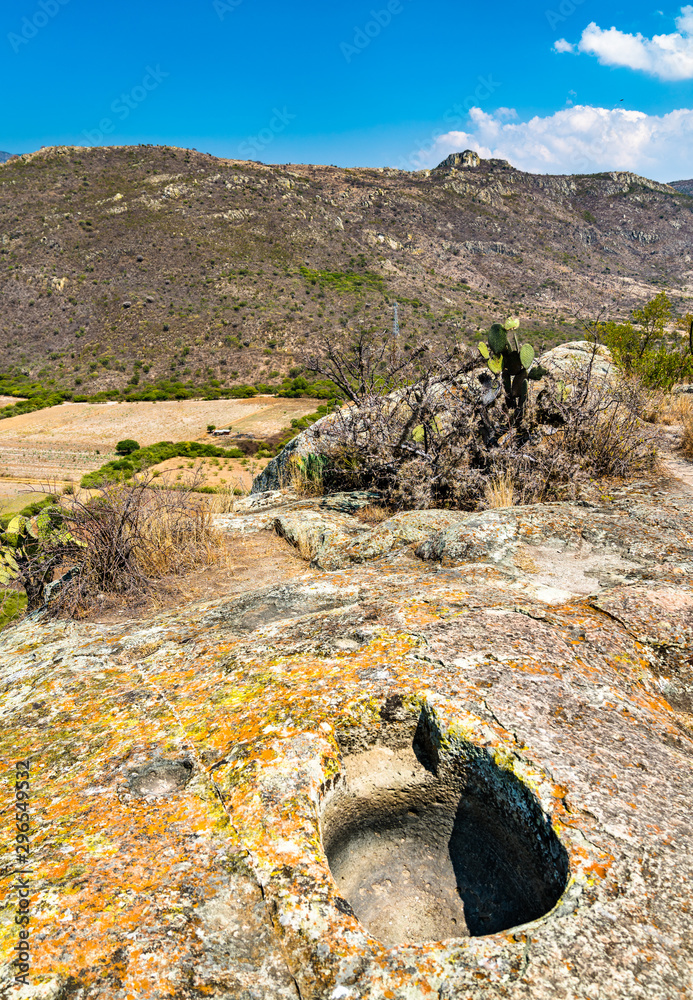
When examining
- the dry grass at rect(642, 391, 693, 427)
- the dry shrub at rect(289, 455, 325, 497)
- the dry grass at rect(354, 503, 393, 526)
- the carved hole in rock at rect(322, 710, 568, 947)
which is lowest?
the carved hole in rock at rect(322, 710, 568, 947)

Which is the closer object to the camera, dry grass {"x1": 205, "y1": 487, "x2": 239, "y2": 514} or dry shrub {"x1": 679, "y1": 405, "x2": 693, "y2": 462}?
dry grass {"x1": 205, "y1": 487, "x2": 239, "y2": 514}

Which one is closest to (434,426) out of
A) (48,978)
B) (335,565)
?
(335,565)

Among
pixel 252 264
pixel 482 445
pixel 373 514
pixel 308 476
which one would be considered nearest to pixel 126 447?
pixel 308 476

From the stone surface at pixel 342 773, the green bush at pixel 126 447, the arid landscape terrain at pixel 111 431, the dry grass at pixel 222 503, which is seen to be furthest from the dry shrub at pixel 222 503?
the green bush at pixel 126 447

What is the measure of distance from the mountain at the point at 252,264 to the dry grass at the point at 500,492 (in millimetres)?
44348

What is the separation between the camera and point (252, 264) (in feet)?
215

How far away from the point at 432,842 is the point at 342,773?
575 mm

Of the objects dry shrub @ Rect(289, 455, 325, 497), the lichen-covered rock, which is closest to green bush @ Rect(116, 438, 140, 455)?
dry shrub @ Rect(289, 455, 325, 497)

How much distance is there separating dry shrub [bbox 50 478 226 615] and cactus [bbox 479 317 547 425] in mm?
4314

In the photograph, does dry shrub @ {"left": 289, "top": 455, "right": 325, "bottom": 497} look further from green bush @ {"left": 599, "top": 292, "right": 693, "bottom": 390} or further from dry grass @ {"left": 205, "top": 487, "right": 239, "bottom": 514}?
green bush @ {"left": 599, "top": 292, "right": 693, "bottom": 390}

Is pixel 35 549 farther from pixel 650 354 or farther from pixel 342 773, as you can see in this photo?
pixel 650 354

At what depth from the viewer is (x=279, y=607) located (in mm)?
4254

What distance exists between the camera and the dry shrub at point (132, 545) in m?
5.02

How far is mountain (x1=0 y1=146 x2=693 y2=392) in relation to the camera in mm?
57625
